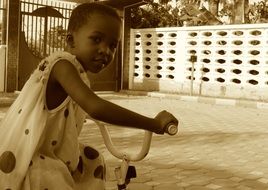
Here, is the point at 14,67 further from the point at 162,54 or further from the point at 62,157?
the point at 62,157

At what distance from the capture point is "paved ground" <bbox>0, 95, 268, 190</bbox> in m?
3.87

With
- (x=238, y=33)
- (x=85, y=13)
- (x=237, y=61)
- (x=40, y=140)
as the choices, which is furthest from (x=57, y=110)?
(x=237, y=61)

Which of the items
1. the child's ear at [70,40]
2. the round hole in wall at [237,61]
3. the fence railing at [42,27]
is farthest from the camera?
the round hole in wall at [237,61]

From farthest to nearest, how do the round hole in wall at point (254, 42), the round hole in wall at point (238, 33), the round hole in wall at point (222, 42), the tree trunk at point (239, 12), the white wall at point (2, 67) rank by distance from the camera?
the tree trunk at point (239, 12)
the round hole in wall at point (222, 42)
the round hole in wall at point (238, 33)
the round hole in wall at point (254, 42)
the white wall at point (2, 67)

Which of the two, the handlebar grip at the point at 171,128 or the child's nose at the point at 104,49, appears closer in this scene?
the handlebar grip at the point at 171,128

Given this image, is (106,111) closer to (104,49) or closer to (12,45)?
(104,49)

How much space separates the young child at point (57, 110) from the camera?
1.55m

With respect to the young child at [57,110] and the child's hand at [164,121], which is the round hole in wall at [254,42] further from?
the child's hand at [164,121]

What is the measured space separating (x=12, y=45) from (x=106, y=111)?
11026mm

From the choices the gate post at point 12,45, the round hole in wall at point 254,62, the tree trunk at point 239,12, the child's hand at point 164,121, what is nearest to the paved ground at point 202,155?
the child's hand at point 164,121

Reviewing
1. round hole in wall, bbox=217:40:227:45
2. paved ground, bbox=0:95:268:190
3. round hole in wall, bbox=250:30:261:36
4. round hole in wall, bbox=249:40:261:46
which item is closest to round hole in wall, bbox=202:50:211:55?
round hole in wall, bbox=217:40:227:45

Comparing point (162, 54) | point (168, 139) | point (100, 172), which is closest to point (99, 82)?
point (162, 54)

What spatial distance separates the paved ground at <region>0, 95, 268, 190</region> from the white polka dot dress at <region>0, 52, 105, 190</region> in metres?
1.92

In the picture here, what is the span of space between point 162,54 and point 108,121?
12852 mm
